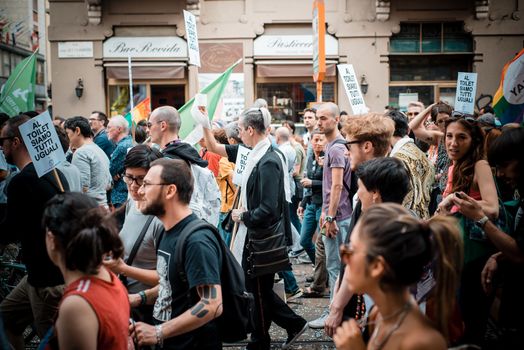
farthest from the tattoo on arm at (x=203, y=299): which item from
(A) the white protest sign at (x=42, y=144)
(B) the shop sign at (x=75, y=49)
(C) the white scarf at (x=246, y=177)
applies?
(B) the shop sign at (x=75, y=49)

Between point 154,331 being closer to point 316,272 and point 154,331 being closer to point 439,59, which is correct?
point 316,272

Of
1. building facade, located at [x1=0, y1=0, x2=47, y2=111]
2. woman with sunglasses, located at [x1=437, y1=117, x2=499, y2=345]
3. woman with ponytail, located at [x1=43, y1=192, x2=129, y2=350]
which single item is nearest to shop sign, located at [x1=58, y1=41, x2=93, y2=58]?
building facade, located at [x1=0, y1=0, x2=47, y2=111]

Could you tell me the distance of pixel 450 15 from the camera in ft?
56.6

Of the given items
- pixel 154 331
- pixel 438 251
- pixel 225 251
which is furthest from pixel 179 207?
pixel 438 251

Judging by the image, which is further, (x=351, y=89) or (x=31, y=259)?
(x=351, y=89)

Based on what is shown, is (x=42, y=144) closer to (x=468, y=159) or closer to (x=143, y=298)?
(x=143, y=298)

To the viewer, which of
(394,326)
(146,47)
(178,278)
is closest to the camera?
(394,326)

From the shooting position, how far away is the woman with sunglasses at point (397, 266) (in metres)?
2.23

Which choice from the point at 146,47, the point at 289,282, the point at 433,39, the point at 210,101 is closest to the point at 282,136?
the point at 210,101

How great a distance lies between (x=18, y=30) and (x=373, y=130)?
2640 centimetres

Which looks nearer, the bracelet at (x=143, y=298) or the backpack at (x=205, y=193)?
the bracelet at (x=143, y=298)

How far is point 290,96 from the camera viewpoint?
1755 centimetres

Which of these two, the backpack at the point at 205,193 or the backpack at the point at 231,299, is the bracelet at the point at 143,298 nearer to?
the backpack at the point at 231,299

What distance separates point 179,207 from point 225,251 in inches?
13.5
